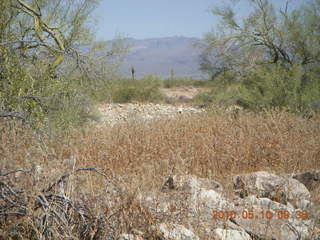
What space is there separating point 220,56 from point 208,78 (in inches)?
46.1

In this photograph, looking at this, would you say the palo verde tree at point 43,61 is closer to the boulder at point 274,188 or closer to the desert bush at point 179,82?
the boulder at point 274,188

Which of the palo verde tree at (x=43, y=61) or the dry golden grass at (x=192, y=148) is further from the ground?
the palo verde tree at (x=43, y=61)

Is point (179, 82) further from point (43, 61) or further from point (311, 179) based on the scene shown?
point (311, 179)

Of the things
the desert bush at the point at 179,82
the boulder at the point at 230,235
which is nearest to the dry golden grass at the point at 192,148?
the boulder at the point at 230,235

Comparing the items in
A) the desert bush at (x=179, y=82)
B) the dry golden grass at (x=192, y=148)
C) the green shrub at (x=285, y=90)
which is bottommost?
the desert bush at (x=179, y=82)

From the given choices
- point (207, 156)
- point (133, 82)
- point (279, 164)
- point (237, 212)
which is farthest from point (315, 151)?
point (133, 82)

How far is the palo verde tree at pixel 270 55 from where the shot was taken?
443 inches

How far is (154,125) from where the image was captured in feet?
23.1

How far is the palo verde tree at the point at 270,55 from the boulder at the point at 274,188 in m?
7.66

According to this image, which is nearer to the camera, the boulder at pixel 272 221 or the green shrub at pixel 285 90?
the boulder at pixel 272 221

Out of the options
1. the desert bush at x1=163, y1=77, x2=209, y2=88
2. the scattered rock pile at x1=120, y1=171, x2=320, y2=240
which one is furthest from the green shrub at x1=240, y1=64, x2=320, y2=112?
the desert bush at x1=163, y1=77, x2=209, y2=88
